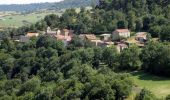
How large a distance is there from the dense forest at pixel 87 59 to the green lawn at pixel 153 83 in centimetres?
205

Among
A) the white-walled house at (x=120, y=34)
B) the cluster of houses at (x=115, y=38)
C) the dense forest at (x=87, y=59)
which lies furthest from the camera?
the white-walled house at (x=120, y=34)

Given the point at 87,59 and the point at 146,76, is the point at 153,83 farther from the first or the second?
the point at 87,59

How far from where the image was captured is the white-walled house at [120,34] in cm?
9316

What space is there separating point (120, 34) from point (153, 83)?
3441cm

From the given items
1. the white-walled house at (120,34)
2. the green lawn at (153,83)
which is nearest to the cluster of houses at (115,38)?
the white-walled house at (120,34)

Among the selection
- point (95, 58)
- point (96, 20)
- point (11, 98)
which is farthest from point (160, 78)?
point (96, 20)

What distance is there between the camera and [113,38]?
311 ft

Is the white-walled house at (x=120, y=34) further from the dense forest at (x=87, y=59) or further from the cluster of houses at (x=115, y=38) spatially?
the dense forest at (x=87, y=59)

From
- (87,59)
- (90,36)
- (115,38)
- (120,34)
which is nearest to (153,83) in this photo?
(87,59)

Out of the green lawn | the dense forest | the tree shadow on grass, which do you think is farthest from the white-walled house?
the green lawn

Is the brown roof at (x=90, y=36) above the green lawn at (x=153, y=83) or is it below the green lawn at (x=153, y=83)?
above

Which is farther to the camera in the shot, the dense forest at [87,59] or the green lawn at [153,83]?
the green lawn at [153,83]

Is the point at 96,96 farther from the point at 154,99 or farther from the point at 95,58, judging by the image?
the point at 95,58

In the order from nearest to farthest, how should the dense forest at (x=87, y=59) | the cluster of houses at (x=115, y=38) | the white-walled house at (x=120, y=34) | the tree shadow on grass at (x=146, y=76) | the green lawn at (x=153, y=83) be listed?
the dense forest at (x=87, y=59) < the green lawn at (x=153, y=83) < the tree shadow on grass at (x=146, y=76) < the cluster of houses at (x=115, y=38) < the white-walled house at (x=120, y=34)
